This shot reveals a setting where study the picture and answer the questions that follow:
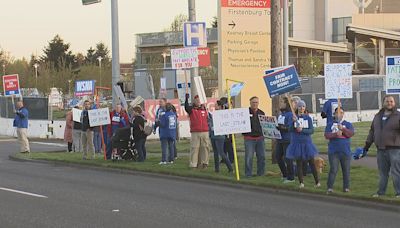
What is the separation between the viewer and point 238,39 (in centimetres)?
2556

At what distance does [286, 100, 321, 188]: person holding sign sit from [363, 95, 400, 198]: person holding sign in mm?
1425

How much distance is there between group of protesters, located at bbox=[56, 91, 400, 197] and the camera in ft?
35.8

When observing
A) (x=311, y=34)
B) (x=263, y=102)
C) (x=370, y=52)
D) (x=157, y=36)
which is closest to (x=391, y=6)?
(x=311, y=34)

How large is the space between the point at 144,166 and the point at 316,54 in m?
51.3

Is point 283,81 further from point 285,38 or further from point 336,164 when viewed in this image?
point 285,38

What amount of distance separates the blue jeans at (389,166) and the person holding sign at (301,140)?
157cm

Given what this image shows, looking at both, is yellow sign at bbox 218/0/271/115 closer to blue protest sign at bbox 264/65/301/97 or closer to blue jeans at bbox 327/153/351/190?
blue protest sign at bbox 264/65/301/97

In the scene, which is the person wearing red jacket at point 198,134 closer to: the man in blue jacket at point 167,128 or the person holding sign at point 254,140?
the man in blue jacket at point 167,128

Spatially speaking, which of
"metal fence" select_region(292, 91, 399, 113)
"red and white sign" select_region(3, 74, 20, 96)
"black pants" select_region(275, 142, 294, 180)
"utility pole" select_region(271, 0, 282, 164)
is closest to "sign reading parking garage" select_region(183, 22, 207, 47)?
"utility pole" select_region(271, 0, 282, 164)

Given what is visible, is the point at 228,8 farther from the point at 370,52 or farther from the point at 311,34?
the point at 311,34

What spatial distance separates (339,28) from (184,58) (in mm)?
66044

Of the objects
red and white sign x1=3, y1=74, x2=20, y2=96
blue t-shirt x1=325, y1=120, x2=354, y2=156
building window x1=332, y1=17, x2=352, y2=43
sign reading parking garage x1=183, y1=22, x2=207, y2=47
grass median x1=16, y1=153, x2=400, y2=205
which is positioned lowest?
grass median x1=16, y1=153, x2=400, y2=205

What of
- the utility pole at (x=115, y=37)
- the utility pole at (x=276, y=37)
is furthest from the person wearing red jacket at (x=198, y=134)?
the utility pole at (x=115, y=37)

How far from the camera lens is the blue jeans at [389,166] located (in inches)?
426
